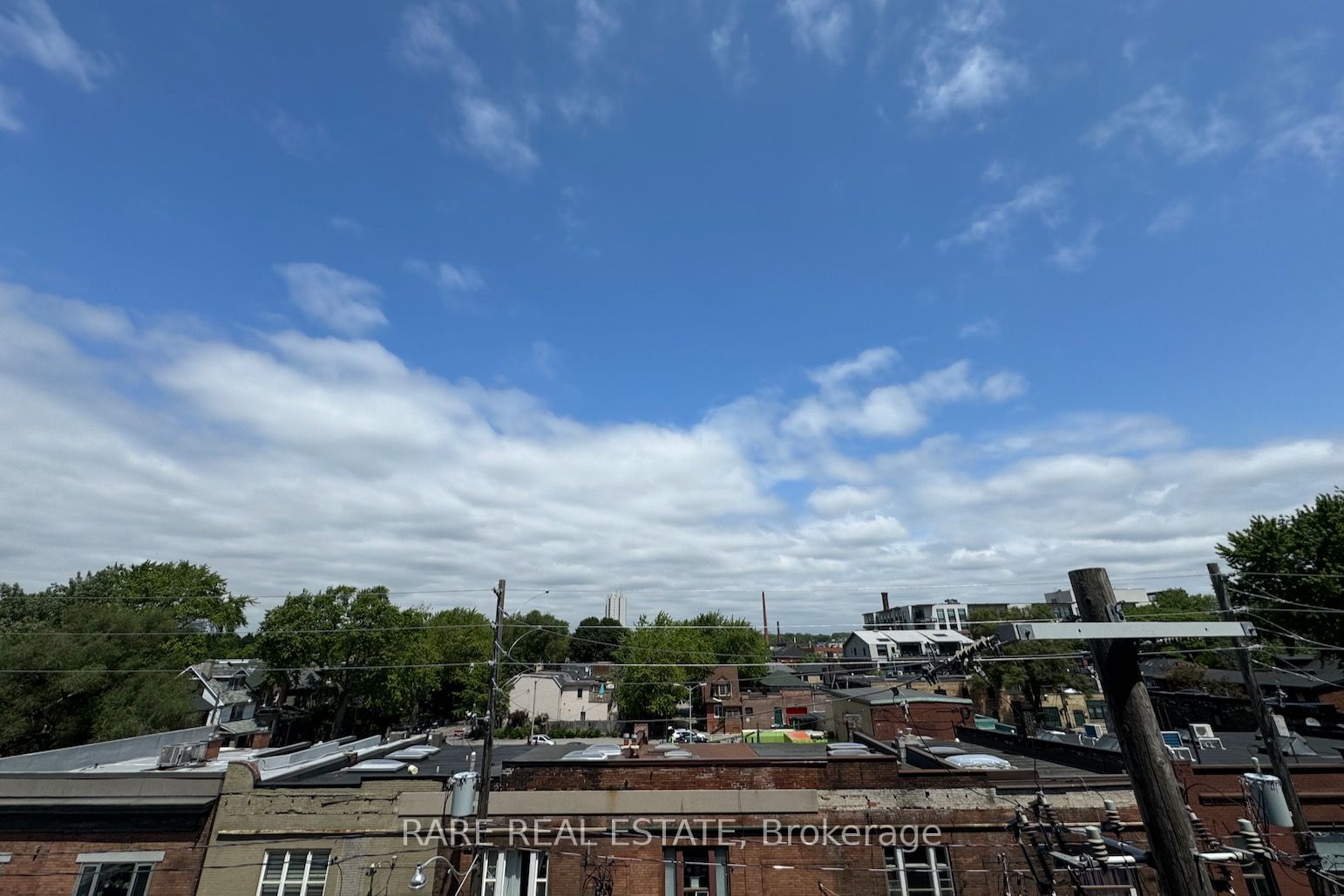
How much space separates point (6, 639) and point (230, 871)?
3430cm

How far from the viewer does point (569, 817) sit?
17.4 metres

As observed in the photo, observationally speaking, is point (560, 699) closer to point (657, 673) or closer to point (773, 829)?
point (657, 673)

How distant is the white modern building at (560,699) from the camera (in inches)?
2817

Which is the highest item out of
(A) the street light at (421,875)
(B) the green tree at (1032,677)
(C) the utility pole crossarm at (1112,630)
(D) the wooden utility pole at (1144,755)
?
(C) the utility pole crossarm at (1112,630)

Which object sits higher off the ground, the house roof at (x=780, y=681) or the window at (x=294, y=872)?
the house roof at (x=780, y=681)

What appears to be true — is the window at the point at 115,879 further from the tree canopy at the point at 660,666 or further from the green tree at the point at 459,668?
the green tree at the point at 459,668

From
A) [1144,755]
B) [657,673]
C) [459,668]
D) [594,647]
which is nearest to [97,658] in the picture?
[459,668]

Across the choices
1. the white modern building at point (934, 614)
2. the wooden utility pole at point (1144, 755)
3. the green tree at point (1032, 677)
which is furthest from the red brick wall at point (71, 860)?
the white modern building at point (934, 614)

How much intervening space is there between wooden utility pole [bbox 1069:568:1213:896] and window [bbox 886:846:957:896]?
13604 mm

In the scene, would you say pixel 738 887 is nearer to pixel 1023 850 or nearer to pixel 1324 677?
pixel 1023 850

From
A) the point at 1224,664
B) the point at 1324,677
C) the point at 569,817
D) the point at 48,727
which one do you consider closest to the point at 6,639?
the point at 48,727

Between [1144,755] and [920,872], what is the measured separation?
14661 millimetres

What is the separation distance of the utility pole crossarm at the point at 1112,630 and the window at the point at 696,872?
50.7ft

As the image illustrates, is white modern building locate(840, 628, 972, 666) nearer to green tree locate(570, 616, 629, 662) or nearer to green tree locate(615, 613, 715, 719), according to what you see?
green tree locate(615, 613, 715, 719)
